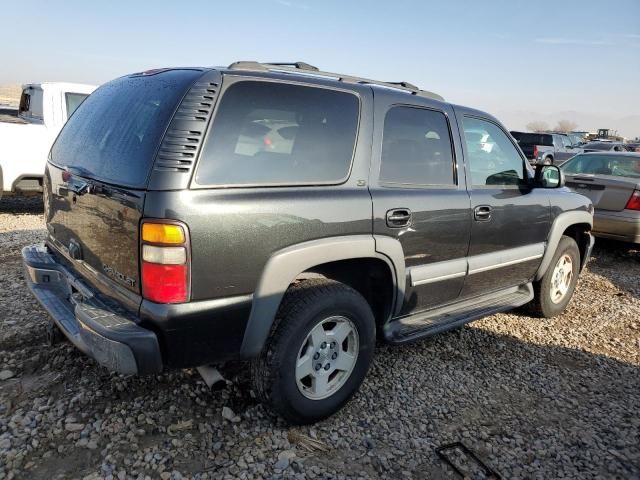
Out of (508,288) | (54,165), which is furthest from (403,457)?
(54,165)

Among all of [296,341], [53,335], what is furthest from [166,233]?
[53,335]

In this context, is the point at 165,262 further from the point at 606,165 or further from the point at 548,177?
the point at 606,165

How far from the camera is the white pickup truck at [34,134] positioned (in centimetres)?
681

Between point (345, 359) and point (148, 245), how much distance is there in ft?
4.31

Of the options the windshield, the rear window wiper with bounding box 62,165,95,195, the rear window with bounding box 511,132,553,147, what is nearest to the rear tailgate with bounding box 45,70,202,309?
the rear window wiper with bounding box 62,165,95,195

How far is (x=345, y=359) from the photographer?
2803 mm

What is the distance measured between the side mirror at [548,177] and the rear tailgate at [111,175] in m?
2.94

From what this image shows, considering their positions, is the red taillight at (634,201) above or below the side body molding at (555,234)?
above

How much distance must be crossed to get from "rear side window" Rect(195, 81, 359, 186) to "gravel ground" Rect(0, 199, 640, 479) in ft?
4.50

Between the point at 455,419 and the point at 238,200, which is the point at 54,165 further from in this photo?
the point at 455,419

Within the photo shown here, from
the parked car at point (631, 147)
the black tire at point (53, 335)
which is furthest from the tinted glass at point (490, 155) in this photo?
the parked car at point (631, 147)

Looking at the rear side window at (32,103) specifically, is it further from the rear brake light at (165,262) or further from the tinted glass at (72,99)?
the rear brake light at (165,262)

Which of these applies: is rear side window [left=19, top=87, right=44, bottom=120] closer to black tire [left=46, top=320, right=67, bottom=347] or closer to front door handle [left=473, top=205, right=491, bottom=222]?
black tire [left=46, top=320, right=67, bottom=347]

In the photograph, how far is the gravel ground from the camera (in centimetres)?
240
